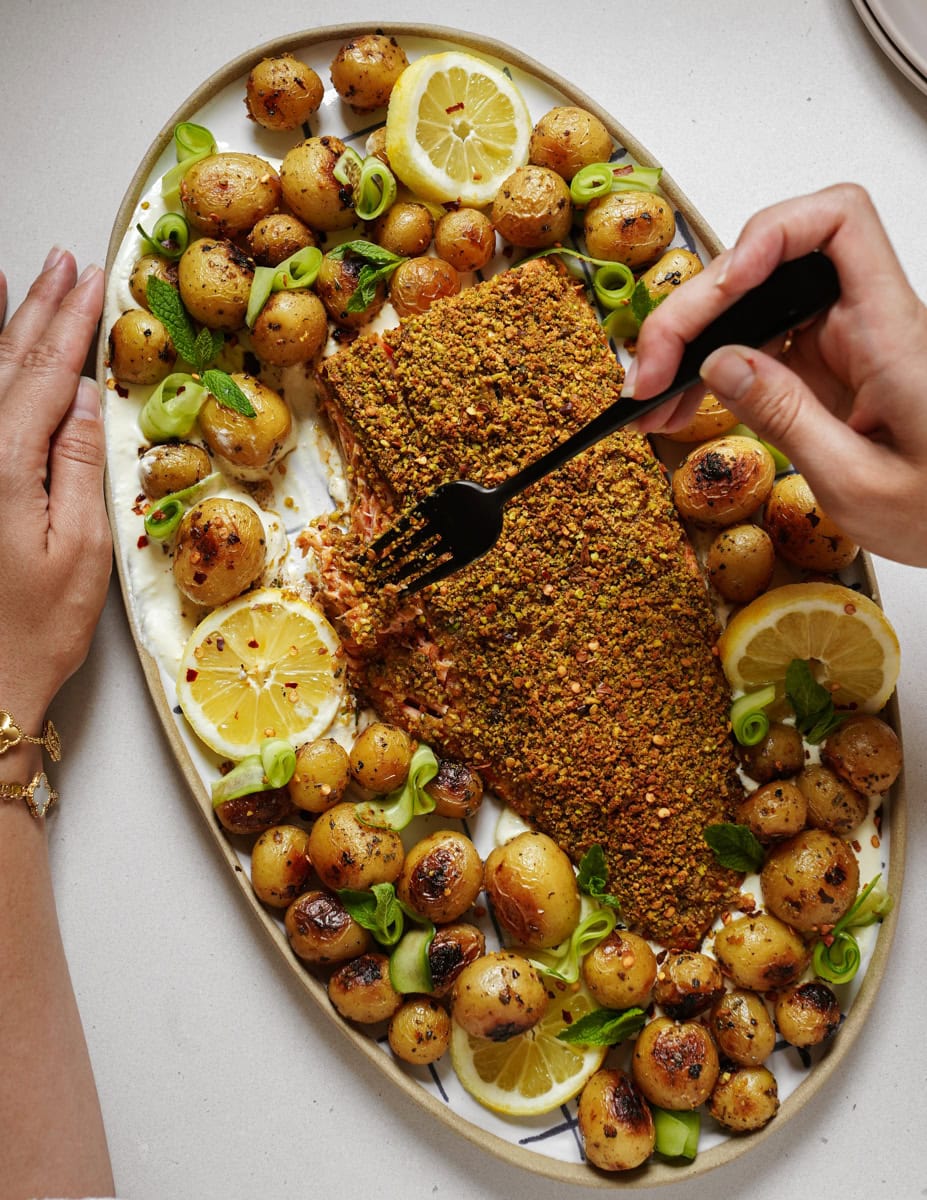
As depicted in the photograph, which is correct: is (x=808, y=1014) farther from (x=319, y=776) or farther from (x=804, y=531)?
(x=319, y=776)

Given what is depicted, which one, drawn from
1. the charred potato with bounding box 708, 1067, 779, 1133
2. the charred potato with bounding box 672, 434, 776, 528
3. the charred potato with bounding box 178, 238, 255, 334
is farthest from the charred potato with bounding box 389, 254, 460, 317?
the charred potato with bounding box 708, 1067, 779, 1133

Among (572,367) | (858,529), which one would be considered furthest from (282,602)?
(858,529)

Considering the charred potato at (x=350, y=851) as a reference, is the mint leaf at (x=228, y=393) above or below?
above

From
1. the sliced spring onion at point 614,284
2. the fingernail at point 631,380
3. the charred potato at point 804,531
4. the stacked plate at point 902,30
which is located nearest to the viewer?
the fingernail at point 631,380

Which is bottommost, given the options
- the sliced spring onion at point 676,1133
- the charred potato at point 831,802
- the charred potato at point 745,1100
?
the sliced spring onion at point 676,1133

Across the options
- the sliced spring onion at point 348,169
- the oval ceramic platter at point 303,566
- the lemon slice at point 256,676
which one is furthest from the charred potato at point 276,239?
the lemon slice at point 256,676

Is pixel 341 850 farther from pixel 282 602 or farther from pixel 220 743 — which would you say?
pixel 282 602

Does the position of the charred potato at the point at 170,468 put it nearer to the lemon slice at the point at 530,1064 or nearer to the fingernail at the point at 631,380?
the fingernail at the point at 631,380
